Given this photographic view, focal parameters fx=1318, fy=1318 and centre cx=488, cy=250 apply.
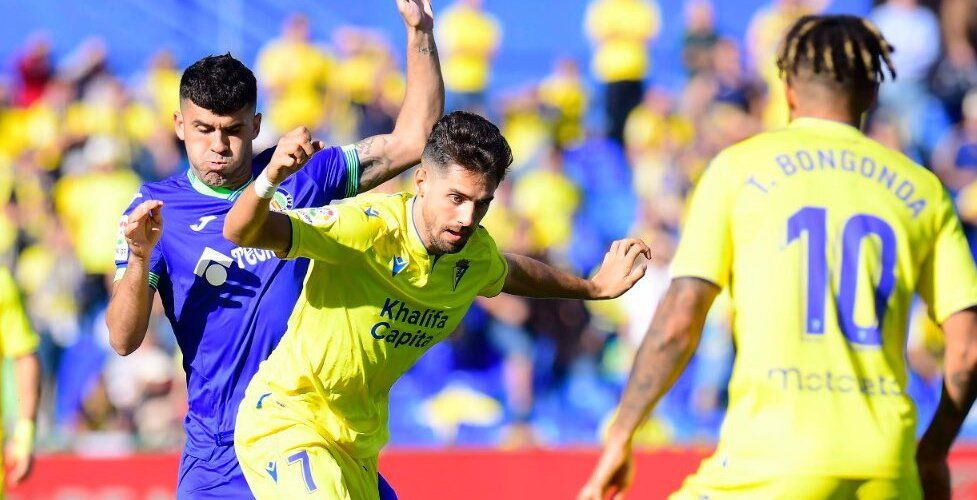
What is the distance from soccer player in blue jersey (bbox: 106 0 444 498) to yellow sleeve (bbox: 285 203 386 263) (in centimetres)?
56

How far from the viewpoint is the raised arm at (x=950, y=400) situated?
3900mm

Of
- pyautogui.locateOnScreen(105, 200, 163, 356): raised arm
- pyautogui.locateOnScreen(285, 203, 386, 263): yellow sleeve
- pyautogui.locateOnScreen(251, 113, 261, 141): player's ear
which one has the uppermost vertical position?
pyautogui.locateOnScreen(251, 113, 261, 141): player's ear

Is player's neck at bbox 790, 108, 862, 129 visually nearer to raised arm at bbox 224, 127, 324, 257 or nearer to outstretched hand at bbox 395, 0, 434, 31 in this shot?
raised arm at bbox 224, 127, 324, 257

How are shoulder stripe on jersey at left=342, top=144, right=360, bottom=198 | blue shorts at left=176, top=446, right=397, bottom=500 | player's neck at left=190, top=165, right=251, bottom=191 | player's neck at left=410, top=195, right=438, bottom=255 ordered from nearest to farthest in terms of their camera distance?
player's neck at left=410, top=195, right=438, bottom=255 < blue shorts at left=176, top=446, right=397, bottom=500 < player's neck at left=190, top=165, right=251, bottom=191 < shoulder stripe on jersey at left=342, top=144, right=360, bottom=198

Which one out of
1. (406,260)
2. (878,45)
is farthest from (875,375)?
(406,260)

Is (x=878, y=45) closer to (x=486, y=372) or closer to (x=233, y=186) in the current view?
(x=233, y=186)

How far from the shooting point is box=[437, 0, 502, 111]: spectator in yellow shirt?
1338 cm

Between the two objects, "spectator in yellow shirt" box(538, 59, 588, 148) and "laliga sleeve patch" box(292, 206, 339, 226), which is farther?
"spectator in yellow shirt" box(538, 59, 588, 148)

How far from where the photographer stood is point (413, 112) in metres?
6.14

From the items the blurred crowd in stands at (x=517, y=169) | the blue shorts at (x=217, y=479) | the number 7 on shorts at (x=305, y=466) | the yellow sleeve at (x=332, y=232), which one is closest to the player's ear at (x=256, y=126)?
the yellow sleeve at (x=332, y=232)

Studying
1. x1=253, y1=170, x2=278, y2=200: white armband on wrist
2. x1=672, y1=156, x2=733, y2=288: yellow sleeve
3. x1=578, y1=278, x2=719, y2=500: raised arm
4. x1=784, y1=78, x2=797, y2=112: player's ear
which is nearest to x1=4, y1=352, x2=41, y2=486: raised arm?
x1=253, y1=170, x2=278, y2=200: white armband on wrist

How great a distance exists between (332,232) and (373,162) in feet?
3.93

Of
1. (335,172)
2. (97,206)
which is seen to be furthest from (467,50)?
(335,172)

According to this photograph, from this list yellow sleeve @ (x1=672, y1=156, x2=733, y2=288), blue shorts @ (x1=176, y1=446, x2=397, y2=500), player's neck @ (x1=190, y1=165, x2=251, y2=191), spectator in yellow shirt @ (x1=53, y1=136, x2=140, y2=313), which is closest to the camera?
yellow sleeve @ (x1=672, y1=156, x2=733, y2=288)
